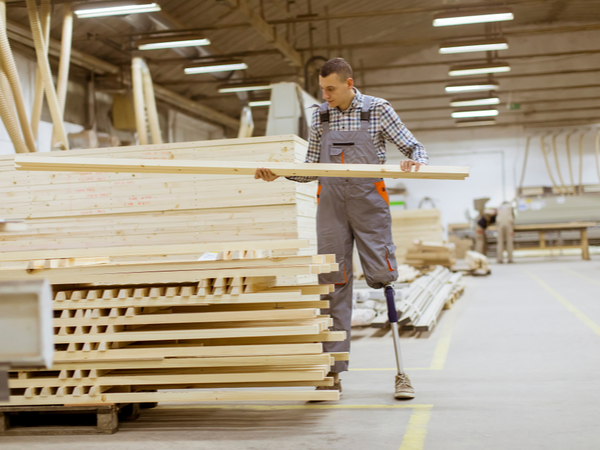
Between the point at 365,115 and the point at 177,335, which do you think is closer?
the point at 177,335

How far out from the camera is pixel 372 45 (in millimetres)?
14109

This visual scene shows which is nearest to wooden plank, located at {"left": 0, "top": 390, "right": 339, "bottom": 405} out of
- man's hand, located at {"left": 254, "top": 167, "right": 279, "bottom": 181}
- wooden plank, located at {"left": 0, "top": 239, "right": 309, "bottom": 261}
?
wooden plank, located at {"left": 0, "top": 239, "right": 309, "bottom": 261}

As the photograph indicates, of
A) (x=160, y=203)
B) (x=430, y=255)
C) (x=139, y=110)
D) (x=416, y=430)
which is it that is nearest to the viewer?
(x=416, y=430)

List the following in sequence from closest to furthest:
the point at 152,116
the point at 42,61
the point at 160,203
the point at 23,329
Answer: the point at 23,329 → the point at 160,203 → the point at 42,61 → the point at 152,116

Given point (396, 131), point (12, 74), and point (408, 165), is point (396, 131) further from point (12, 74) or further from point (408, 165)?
point (12, 74)

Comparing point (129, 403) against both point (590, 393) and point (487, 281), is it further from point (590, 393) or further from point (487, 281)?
point (487, 281)

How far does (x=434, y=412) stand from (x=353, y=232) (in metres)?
1.18

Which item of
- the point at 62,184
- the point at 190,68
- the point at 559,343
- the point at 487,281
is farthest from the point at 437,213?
the point at 62,184

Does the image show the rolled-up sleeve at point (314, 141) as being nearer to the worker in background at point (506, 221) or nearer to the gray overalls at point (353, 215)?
the gray overalls at point (353, 215)

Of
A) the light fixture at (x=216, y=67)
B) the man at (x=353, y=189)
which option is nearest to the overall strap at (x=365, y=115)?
the man at (x=353, y=189)

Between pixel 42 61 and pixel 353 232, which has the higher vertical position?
pixel 42 61

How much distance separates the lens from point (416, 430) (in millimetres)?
2943

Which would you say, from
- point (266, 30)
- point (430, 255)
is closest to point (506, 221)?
point (430, 255)

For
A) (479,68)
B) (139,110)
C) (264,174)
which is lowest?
(264,174)
